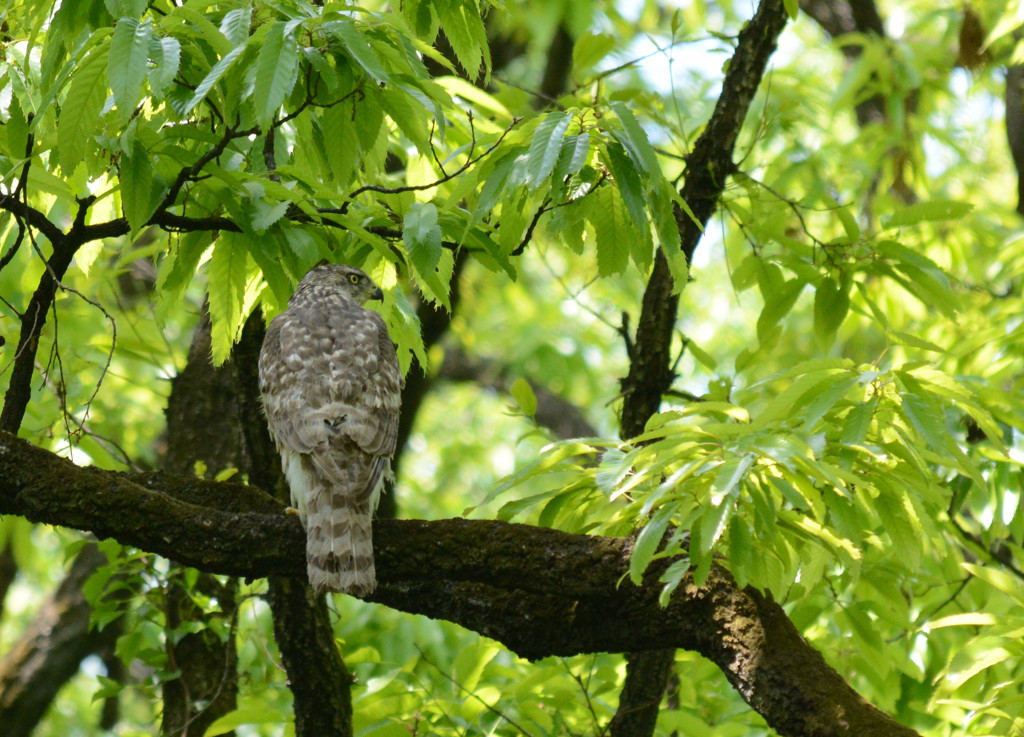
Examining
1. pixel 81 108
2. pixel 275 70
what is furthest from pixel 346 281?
pixel 275 70

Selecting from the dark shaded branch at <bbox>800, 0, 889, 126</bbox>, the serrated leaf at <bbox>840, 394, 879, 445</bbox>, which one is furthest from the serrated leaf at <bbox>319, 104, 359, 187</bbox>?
the dark shaded branch at <bbox>800, 0, 889, 126</bbox>

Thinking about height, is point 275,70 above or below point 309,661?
above

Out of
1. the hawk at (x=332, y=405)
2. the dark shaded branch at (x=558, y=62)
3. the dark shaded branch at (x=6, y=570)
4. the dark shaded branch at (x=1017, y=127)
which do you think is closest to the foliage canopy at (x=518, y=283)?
the hawk at (x=332, y=405)

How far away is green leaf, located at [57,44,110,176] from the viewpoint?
273 centimetres

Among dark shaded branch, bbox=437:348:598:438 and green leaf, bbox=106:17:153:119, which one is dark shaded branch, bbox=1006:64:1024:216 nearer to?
dark shaded branch, bbox=437:348:598:438

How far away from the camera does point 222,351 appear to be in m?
3.64

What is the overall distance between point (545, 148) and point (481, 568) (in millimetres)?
1213

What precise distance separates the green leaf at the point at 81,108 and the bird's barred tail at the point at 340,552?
124 cm

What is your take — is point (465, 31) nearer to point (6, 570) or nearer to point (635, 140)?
point (635, 140)

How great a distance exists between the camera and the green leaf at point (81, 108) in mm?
2729

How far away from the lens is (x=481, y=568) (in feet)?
10.5

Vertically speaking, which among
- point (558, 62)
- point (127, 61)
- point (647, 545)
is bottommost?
point (647, 545)

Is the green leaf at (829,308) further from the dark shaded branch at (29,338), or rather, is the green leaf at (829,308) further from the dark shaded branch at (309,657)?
the dark shaded branch at (29,338)

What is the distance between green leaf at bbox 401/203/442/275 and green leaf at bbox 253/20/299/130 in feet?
1.73
